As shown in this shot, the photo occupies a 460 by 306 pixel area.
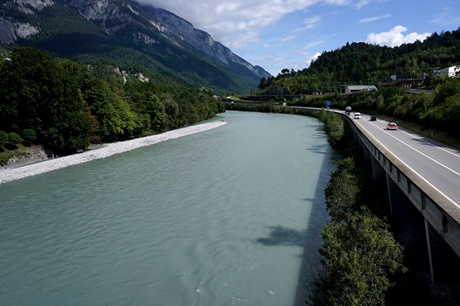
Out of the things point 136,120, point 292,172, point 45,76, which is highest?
point 45,76

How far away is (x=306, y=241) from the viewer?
17344mm

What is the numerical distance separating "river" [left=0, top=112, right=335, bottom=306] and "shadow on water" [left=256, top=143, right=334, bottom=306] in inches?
2.2

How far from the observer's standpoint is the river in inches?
543

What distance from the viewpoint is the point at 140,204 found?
24.4 meters

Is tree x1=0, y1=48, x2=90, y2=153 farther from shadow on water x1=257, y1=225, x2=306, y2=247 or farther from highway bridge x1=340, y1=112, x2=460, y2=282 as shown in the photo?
highway bridge x1=340, y1=112, x2=460, y2=282

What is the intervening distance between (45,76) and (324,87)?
138651 millimetres

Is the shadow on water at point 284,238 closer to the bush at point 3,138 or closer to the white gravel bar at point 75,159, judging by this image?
the white gravel bar at point 75,159

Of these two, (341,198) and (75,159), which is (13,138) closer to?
(75,159)

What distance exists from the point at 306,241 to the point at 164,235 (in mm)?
8112

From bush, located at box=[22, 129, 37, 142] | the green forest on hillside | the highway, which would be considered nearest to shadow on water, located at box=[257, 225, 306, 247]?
the highway

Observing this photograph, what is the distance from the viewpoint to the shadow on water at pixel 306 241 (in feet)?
44.9

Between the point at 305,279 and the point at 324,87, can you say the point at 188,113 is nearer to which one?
the point at 305,279

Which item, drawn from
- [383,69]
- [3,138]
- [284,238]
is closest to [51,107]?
[3,138]

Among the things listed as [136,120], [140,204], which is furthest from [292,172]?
[136,120]
